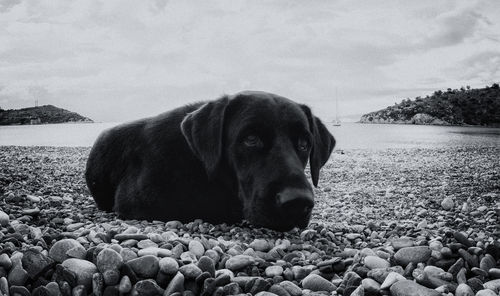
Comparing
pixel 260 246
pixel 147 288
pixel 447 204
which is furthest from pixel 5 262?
pixel 447 204

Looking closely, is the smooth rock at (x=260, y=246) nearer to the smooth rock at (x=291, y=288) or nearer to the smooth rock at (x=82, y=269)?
the smooth rock at (x=291, y=288)

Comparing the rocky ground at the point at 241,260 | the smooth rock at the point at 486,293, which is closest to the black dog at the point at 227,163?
the rocky ground at the point at 241,260

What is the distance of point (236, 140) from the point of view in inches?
178

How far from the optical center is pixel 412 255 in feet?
10.7

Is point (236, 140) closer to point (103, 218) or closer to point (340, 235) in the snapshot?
point (340, 235)

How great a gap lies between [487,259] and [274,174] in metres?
1.86

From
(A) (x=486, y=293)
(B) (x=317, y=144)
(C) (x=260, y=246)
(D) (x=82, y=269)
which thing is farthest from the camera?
(B) (x=317, y=144)

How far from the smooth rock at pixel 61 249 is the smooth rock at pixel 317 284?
5.39 feet

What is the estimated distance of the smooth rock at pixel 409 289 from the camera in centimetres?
258

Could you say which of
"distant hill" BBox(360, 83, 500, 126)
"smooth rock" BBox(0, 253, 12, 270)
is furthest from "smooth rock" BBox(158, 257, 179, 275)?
"distant hill" BBox(360, 83, 500, 126)

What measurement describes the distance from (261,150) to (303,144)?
1.99 ft

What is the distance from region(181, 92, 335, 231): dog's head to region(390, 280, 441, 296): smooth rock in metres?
1.29

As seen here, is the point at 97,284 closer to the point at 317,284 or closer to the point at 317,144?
the point at 317,284

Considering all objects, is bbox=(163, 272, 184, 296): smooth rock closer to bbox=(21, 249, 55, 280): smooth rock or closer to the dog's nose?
bbox=(21, 249, 55, 280): smooth rock
